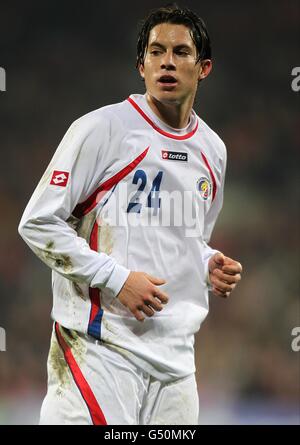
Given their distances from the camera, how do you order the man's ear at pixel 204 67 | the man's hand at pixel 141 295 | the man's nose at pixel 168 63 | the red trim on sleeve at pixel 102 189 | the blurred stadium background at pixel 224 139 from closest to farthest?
the man's hand at pixel 141 295, the red trim on sleeve at pixel 102 189, the man's nose at pixel 168 63, the man's ear at pixel 204 67, the blurred stadium background at pixel 224 139

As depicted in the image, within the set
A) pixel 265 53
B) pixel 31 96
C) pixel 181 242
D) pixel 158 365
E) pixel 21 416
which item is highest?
pixel 265 53

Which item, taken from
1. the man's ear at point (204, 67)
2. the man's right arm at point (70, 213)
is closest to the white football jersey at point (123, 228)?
the man's right arm at point (70, 213)

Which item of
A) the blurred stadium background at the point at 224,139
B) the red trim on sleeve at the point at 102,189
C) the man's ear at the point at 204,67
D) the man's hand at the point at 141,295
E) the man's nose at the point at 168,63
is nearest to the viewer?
the man's hand at the point at 141,295

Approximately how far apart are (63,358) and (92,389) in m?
0.15

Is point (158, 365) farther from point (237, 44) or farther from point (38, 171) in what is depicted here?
point (237, 44)

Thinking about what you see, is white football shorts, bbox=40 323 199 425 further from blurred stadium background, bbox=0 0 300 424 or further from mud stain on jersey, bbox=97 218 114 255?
blurred stadium background, bbox=0 0 300 424

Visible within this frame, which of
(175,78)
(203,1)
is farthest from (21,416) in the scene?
(203,1)

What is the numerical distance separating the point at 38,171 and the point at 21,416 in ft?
4.71

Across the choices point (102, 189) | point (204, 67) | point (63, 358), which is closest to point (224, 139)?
point (204, 67)

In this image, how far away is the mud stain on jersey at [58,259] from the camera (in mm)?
2307

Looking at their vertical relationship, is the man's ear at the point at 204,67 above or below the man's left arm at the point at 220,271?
above

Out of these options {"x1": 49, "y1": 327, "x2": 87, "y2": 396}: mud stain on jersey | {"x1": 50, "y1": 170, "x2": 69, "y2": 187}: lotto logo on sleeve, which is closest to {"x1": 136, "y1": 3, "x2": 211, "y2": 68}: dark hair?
{"x1": 50, "y1": 170, "x2": 69, "y2": 187}: lotto logo on sleeve

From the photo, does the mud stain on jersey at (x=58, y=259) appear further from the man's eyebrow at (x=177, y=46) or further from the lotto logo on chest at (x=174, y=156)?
the man's eyebrow at (x=177, y=46)

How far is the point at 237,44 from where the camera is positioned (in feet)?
16.7
